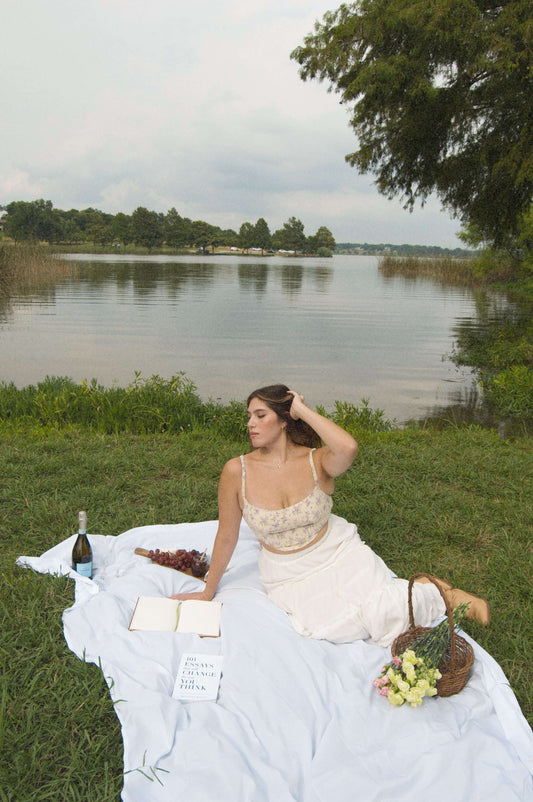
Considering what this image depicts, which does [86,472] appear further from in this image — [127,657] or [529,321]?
[529,321]

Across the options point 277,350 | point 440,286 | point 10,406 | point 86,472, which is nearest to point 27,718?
point 86,472

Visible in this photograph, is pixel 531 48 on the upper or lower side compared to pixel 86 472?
upper

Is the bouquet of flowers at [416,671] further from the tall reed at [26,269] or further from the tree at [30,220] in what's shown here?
the tree at [30,220]

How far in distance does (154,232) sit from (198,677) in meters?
126

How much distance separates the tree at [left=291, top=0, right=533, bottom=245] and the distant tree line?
288ft

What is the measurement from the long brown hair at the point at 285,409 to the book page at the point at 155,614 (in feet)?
4.19

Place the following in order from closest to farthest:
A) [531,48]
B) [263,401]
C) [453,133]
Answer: [263,401]
[531,48]
[453,133]

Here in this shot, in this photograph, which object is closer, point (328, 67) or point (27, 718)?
point (27, 718)

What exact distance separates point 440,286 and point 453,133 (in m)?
34.8

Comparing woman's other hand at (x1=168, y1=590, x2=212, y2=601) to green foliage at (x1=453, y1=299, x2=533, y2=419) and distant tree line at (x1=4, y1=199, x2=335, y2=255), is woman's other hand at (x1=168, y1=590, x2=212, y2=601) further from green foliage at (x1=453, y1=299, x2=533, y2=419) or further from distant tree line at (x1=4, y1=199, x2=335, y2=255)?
distant tree line at (x1=4, y1=199, x2=335, y2=255)

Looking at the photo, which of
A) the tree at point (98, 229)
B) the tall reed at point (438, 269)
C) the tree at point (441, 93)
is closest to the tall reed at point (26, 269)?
the tree at point (441, 93)

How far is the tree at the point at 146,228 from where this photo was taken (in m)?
119

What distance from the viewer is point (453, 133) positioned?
48.0 feet

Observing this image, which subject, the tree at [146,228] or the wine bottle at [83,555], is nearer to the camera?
the wine bottle at [83,555]
